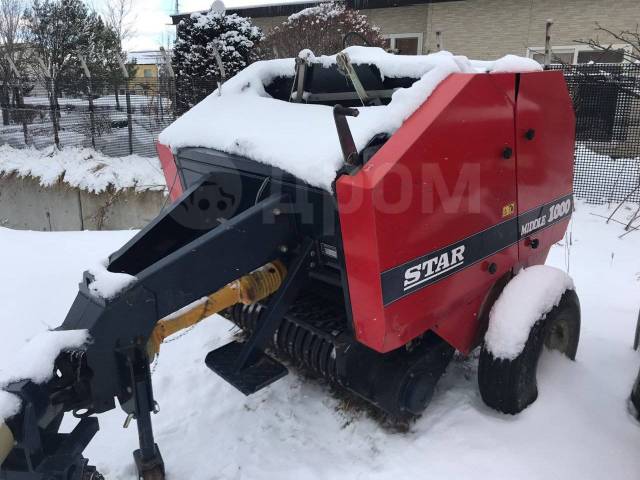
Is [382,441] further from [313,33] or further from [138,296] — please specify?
[313,33]

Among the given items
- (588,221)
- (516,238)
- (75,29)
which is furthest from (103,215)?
→ (75,29)

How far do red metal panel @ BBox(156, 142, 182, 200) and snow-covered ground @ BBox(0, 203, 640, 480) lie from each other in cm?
102

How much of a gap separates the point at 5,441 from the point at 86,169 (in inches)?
339

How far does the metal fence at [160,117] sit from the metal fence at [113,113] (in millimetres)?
17

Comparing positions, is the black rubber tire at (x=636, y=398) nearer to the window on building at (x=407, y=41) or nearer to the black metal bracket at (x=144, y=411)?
the black metal bracket at (x=144, y=411)

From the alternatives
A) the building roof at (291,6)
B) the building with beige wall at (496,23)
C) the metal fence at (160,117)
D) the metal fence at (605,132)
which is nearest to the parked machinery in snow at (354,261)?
the metal fence at (160,117)

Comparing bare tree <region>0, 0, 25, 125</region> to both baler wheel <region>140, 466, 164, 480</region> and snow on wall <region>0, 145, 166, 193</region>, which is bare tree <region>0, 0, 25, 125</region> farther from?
baler wheel <region>140, 466, 164, 480</region>

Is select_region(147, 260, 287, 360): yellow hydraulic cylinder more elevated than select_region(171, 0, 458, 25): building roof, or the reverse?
select_region(171, 0, 458, 25): building roof

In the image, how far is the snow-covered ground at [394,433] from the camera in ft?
7.93

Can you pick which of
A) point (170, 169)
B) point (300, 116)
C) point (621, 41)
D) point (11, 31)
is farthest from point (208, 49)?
point (11, 31)

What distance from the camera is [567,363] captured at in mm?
3016

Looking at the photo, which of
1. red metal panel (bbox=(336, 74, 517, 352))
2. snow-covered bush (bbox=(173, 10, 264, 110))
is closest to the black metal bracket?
red metal panel (bbox=(336, 74, 517, 352))

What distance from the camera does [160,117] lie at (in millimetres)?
10312

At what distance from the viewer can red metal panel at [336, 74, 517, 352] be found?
2086 mm
